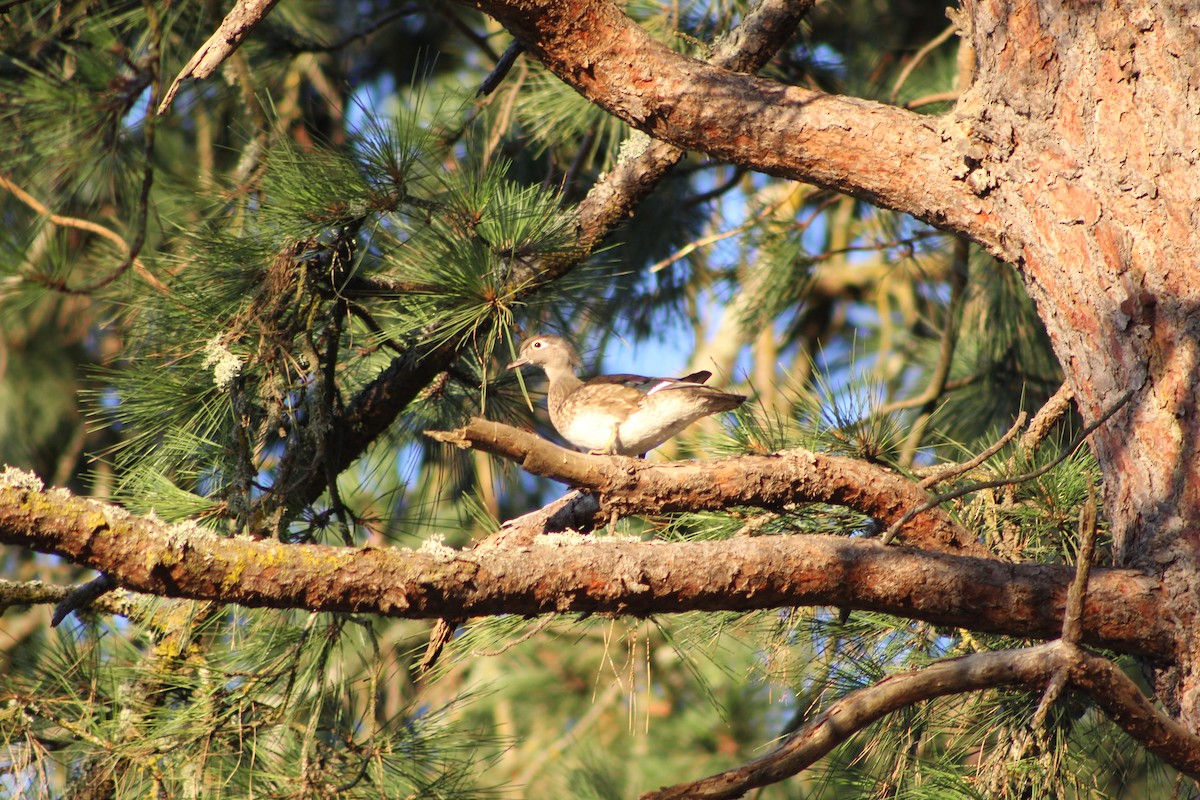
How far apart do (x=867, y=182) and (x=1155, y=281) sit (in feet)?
1.95

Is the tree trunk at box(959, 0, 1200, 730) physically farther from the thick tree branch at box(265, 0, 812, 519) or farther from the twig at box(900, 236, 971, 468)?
the twig at box(900, 236, 971, 468)

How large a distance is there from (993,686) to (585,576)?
70 centimetres

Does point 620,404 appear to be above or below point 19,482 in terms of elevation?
above

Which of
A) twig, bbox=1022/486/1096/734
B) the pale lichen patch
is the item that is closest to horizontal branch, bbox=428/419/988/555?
twig, bbox=1022/486/1096/734

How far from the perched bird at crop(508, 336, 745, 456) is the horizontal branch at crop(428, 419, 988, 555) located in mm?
804

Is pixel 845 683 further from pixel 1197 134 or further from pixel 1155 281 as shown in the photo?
pixel 1197 134

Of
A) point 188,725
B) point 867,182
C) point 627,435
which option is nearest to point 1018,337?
point 627,435

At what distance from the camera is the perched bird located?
134 inches

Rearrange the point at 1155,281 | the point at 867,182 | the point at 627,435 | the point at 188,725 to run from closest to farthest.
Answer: the point at 1155,281
the point at 867,182
the point at 188,725
the point at 627,435

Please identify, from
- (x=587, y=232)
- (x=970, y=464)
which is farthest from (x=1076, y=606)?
(x=587, y=232)

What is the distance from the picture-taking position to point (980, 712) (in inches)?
97.3

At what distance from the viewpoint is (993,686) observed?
1892mm

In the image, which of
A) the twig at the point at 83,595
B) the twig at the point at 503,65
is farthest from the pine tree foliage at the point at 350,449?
the twig at the point at 83,595

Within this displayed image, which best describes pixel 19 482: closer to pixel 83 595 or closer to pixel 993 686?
pixel 83 595
